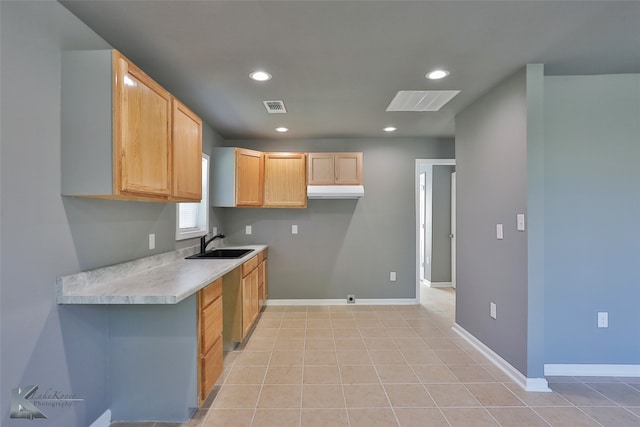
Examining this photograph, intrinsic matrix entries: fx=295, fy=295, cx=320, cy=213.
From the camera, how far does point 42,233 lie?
57.2 inches

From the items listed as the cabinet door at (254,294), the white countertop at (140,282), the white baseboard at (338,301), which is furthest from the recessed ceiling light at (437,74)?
the white baseboard at (338,301)

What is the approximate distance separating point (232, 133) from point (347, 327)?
3008 mm

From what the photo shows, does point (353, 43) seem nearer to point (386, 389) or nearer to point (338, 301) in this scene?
point (386, 389)

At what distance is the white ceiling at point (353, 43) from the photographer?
1622 millimetres

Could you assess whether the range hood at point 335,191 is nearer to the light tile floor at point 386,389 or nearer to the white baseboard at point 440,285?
the light tile floor at point 386,389

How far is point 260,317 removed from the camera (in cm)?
392

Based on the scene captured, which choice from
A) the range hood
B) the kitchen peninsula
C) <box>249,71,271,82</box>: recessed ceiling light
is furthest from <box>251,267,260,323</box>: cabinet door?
<box>249,71,271,82</box>: recessed ceiling light

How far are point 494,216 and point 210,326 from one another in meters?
2.58

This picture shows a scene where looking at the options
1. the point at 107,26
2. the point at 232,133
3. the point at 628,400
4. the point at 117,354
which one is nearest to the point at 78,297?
the point at 117,354

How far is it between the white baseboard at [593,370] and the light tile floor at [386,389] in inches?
2.1

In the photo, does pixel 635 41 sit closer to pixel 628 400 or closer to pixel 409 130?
pixel 409 130

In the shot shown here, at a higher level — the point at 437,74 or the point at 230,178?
the point at 437,74

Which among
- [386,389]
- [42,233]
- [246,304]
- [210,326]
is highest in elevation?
[42,233]

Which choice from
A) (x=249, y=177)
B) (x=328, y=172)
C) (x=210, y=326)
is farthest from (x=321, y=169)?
(x=210, y=326)
